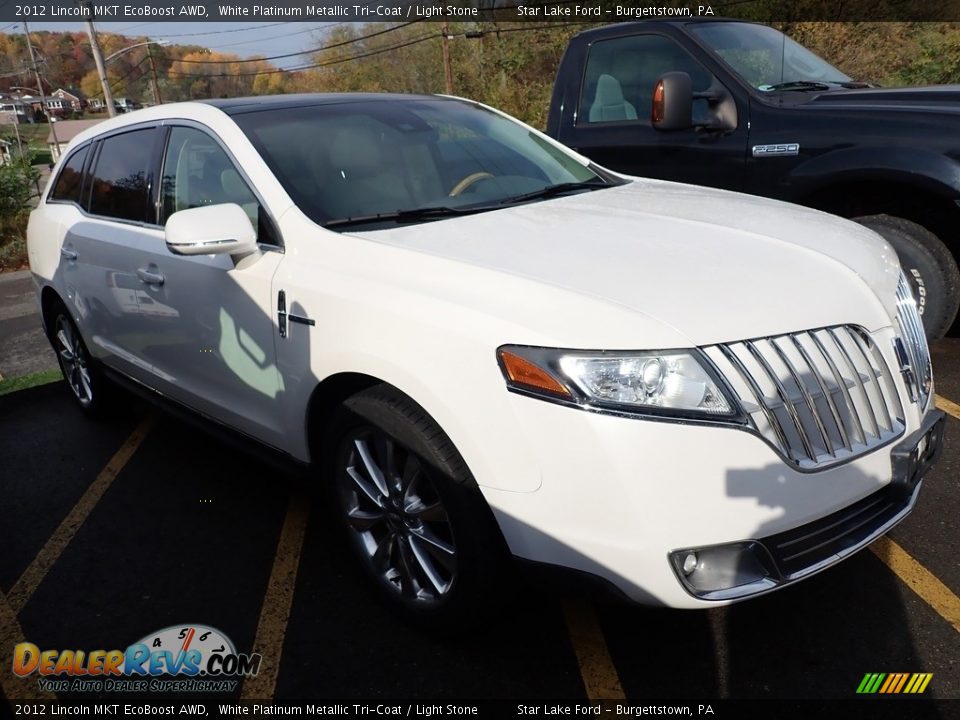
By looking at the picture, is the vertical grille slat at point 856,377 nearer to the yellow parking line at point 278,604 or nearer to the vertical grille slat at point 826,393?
the vertical grille slat at point 826,393

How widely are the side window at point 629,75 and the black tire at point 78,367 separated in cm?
350

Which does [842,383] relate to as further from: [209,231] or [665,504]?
[209,231]

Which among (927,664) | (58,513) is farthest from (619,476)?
(58,513)

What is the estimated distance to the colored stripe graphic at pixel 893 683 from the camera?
2199 millimetres

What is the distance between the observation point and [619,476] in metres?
1.86

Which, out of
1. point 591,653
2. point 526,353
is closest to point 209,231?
point 526,353

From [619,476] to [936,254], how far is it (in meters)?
3.22

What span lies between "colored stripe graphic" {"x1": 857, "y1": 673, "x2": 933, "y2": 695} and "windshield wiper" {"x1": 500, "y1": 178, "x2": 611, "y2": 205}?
200 centimetres

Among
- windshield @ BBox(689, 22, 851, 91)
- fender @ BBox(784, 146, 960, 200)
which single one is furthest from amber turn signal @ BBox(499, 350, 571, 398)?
windshield @ BBox(689, 22, 851, 91)

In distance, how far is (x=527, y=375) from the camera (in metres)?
1.96

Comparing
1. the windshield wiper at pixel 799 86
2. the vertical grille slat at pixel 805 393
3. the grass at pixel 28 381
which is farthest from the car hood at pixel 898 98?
the grass at pixel 28 381

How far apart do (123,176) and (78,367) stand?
1.53 metres

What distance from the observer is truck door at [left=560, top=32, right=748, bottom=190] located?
4.57 metres

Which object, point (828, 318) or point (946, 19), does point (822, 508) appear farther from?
point (946, 19)
